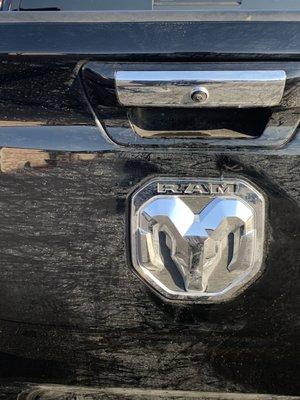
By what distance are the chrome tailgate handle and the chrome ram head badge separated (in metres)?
0.18

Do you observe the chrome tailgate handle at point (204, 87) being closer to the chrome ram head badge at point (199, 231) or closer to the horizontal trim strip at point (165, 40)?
the horizontal trim strip at point (165, 40)

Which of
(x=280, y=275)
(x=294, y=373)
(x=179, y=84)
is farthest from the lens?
(x=294, y=373)

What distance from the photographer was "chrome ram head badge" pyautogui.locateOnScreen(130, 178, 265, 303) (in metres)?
1.41

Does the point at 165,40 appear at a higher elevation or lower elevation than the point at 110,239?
higher

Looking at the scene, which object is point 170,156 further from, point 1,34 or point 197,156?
point 1,34

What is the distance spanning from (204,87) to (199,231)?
0.33 meters

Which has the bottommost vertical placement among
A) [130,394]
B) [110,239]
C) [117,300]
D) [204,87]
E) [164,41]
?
[130,394]

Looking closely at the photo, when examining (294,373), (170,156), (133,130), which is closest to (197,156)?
(170,156)

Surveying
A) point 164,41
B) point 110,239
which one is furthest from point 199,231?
point 164,41

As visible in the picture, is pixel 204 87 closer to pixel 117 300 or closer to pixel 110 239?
pixel 110 239

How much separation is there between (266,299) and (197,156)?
401 mm

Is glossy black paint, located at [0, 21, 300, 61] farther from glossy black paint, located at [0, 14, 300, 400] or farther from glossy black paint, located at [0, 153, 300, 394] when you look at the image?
glossy black paint, located at [0, 153, 300, 394]

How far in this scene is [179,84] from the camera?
1.36 m

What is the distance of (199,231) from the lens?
4.62ft
